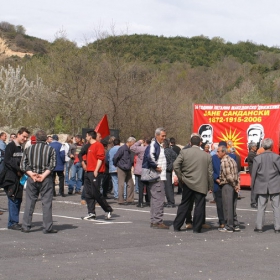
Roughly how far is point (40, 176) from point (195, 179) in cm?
296

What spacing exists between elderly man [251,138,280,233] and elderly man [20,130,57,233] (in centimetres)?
413

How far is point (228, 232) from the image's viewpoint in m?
12.8

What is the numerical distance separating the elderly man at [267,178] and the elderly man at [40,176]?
4.13 metres

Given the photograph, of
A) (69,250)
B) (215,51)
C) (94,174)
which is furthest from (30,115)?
(215,51)

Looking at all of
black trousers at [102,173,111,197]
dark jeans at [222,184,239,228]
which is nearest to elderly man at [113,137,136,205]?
black trousers at [102,173,111,197]

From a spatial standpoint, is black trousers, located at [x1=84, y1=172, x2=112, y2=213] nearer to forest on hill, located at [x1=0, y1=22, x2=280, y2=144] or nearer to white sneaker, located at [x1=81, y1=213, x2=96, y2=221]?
white sneaker, located at [x1=81, y1=213, x2=96, y2=221]

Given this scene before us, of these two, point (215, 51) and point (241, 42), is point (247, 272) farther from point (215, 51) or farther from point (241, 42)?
point (241, 42)

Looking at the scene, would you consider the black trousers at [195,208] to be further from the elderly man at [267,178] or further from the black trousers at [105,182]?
the black trousers at [105,182]

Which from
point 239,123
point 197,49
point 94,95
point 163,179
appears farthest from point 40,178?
point 197,49

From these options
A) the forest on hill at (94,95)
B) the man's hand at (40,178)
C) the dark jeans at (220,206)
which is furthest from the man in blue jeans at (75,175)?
the forest on hill at (94,95)

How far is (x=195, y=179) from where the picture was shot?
1263cm

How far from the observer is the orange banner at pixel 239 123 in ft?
81.3

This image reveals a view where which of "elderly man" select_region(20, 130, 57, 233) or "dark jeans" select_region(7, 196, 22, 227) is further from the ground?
"elderly man" select_region(20, 130, 57, 233)

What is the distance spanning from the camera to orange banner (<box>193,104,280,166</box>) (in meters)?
24.8
